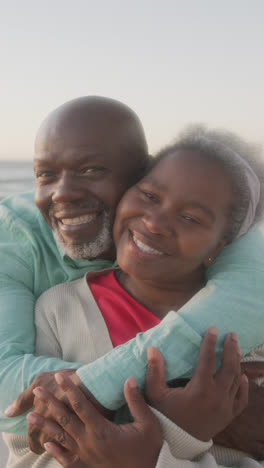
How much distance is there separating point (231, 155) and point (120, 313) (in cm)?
70

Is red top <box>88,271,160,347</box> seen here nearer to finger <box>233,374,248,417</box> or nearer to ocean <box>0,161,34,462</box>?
finger <box>233,374,248,417</box>

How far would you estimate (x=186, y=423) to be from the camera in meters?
1.45

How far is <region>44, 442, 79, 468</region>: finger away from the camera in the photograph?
1.44m

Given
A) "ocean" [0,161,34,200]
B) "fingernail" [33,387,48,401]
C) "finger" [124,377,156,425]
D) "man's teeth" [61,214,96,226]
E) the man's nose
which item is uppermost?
the man's nose

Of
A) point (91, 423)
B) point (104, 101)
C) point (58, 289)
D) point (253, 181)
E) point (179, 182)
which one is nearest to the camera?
point (91, 423)

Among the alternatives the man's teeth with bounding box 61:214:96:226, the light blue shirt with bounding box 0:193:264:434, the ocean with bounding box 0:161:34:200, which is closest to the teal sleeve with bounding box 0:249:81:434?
the light blue shirt with bounding box 0:193:264:434

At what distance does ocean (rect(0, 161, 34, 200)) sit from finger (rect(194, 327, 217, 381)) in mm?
7897

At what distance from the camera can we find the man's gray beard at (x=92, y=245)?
6.72ft

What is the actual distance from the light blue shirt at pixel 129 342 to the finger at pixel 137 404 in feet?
0.16

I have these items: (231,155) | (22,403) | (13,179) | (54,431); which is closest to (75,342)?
(22,403)

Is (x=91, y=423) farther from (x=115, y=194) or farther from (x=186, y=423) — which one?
(x=115, y=194)

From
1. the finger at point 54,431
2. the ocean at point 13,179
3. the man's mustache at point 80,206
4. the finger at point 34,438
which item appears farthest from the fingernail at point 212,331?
the ocean at point 13,179

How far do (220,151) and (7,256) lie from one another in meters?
0.94

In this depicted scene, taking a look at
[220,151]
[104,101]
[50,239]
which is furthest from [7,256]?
[220,151]
